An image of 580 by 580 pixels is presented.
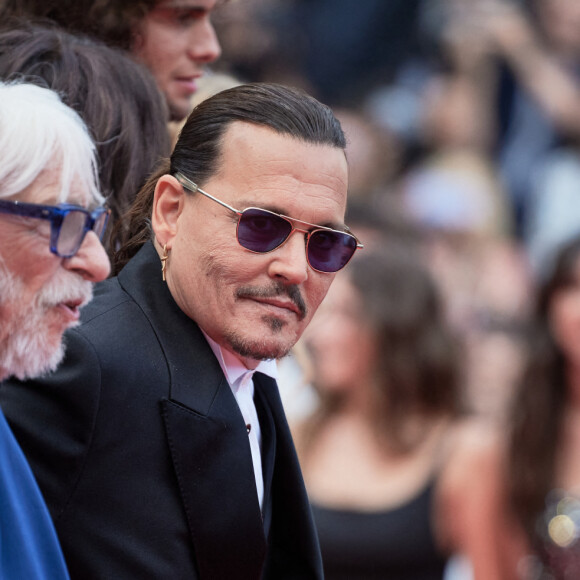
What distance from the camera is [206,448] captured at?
2.36 m

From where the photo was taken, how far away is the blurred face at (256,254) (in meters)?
2.33

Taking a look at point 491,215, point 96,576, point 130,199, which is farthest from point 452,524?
point 491,215

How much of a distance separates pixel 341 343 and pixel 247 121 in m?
3.02

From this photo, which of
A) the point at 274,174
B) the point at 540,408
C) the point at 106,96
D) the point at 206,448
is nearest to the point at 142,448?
the point at 206,448

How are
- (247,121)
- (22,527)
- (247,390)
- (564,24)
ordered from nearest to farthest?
(22,527), (247,121), (247,390), (564,24)

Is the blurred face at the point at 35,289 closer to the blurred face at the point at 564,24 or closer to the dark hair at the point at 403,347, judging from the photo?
the dark hair at the point at 403,347

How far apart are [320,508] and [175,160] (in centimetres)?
280

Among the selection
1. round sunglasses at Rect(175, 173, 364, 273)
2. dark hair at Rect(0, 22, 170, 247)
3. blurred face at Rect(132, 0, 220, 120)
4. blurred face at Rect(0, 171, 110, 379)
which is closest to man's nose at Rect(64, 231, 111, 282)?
blurred face at Rect(0, 171, 110, 379)

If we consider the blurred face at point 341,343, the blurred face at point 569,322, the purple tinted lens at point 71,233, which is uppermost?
the purple tinted lens at point 71,233

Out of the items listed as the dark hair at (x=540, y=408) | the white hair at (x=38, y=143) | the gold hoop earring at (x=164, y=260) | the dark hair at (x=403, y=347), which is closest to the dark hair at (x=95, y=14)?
the white hair at (x=38, y=143)

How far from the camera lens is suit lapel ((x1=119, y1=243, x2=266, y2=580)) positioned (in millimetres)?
Result: 2336

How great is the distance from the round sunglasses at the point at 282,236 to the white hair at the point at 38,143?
0.72ft

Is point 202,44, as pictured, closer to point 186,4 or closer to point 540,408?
point 186,4

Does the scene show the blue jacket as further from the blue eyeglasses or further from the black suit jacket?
the blue eyeglasses
